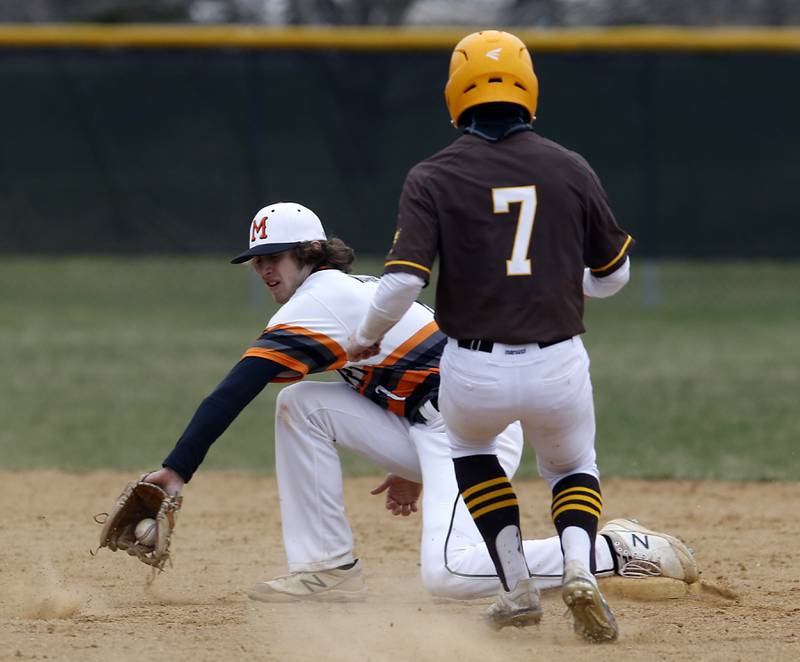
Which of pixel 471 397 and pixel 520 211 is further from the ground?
pixel 520 211

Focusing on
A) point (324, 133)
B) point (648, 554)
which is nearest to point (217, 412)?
point (648, 554)

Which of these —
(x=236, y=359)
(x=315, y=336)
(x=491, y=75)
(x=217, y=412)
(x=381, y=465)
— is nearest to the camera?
(x=491, y=75)

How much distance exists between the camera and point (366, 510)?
5996mm

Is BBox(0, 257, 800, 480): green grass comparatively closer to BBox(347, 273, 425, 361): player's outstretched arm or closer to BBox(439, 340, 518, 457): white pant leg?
BBox(439, 340, 518, 457): white pant leg

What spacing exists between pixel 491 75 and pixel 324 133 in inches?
388

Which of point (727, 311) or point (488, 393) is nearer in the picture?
point (488, 393)

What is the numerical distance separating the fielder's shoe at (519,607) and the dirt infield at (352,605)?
0.05 m

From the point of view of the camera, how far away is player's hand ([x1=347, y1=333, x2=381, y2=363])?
363 cm

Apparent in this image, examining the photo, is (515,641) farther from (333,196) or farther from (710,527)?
(333,196)

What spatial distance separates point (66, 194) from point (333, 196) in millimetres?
2654

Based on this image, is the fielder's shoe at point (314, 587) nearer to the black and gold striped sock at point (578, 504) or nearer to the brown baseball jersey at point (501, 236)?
the black and gold striped sock at point (578, 504)

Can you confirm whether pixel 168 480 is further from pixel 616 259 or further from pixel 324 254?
pixel 616 259

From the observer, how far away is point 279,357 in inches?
156

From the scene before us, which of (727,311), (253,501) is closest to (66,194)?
(727,311)
